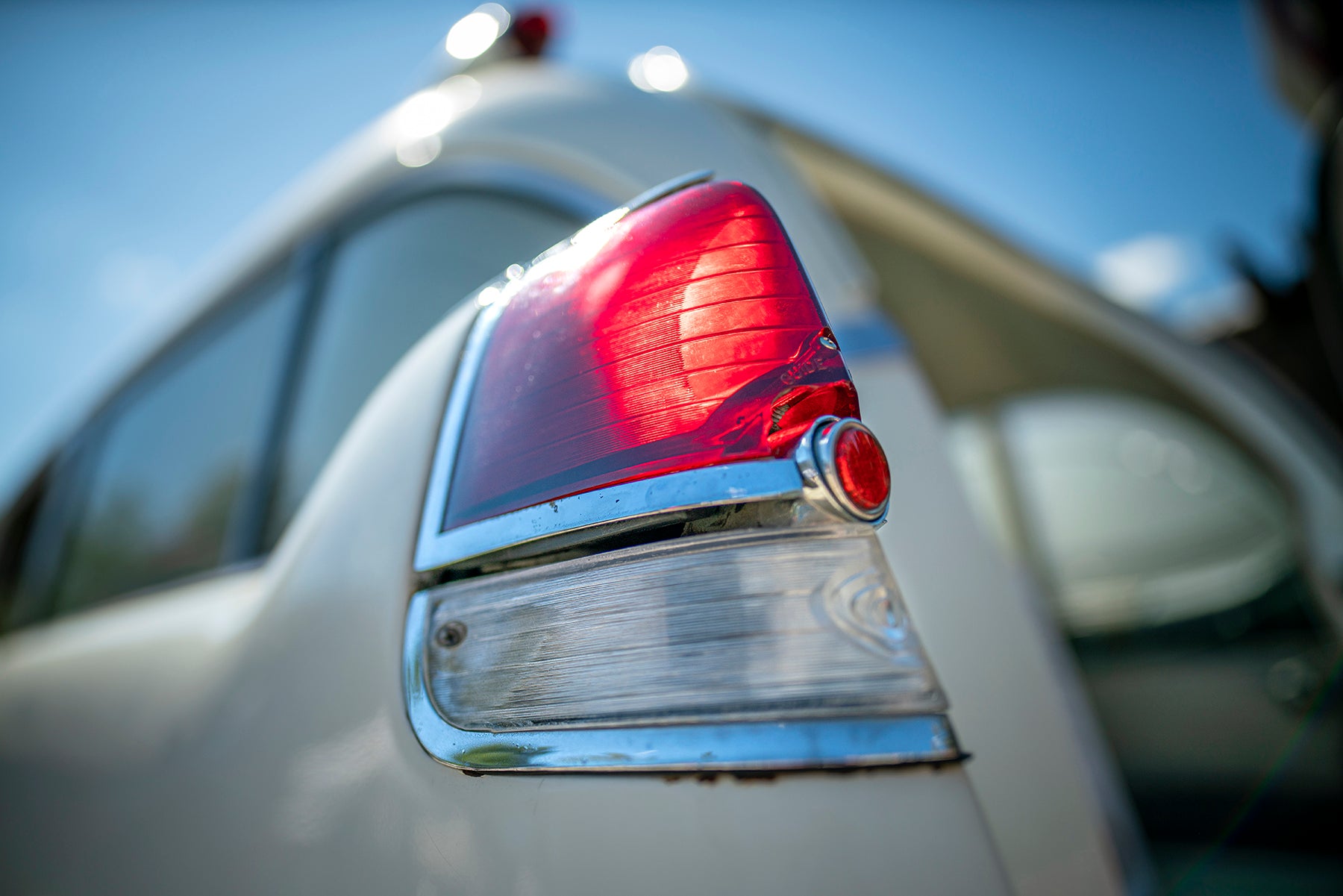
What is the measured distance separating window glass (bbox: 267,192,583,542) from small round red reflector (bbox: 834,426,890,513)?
68 cm

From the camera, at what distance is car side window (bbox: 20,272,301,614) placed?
1.51m

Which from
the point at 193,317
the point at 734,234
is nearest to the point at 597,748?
the point at 734,234

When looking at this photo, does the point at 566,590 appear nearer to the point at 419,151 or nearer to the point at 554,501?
the point at 554,501

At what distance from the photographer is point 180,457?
188 centimetres

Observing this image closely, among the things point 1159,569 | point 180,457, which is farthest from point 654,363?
point 1159,569

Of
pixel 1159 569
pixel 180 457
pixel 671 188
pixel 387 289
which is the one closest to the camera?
pixel 671 188

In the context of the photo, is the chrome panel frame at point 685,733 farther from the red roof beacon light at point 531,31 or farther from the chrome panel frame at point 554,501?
the red roof beacon light at point 531,31

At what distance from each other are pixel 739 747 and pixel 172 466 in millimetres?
1983

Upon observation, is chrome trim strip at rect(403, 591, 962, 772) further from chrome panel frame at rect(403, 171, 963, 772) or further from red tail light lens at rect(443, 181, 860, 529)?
red tail light lens at rect(443, 181, 860, 529)

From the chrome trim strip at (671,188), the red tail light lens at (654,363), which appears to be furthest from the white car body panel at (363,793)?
the chrome trim strip at (671,188)

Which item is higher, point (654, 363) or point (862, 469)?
point (654, 363)

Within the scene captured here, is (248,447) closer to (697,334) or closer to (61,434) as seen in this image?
(697,334)

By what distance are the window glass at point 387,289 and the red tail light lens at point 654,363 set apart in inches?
18.7

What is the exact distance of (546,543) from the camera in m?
0.55
